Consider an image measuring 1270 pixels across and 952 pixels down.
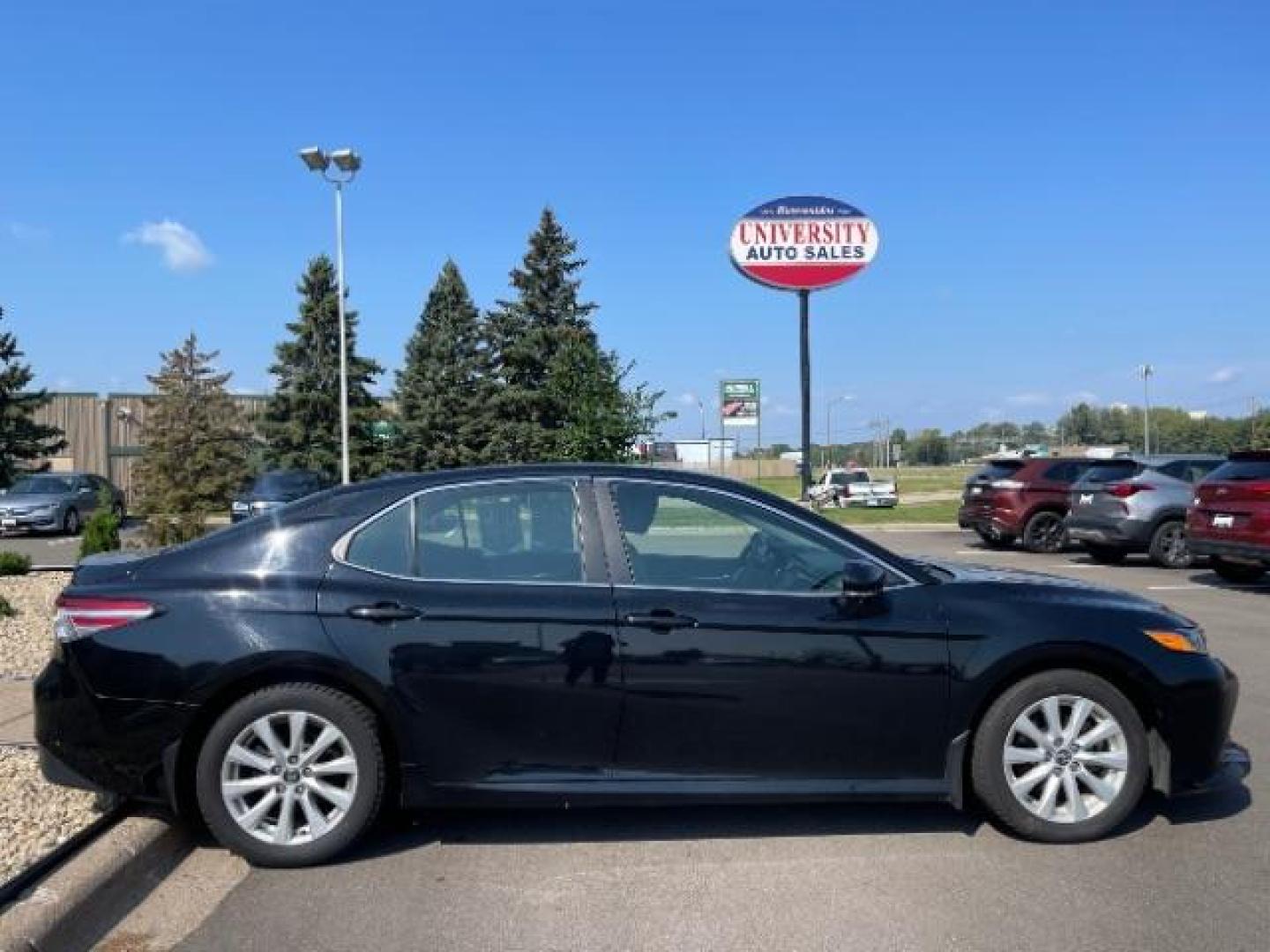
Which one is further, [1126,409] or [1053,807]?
[1126,409]

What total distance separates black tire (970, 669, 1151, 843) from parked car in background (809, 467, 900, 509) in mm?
35504

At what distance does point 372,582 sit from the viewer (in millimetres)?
4512

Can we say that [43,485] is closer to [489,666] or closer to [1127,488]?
[1127,488]

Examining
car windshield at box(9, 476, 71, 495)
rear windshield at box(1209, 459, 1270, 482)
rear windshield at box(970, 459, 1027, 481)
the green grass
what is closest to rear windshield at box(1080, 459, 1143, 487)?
rear windshield at box(970, 459, 1027, 481)

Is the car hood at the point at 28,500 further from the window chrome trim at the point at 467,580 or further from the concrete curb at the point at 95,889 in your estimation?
the window chrome trim at the point at 467,580

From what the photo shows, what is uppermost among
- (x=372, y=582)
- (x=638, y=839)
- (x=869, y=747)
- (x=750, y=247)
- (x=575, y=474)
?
(x=750, y=247)

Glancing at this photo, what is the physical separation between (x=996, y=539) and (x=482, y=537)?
54.5ft

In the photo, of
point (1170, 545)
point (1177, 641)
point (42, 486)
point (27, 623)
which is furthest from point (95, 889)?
point (42, 486)

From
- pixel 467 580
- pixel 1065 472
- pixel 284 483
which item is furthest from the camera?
pixel 284 483

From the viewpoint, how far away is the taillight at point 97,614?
442 cm

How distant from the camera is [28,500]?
85.6 feet

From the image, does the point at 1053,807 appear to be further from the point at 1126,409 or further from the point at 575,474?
the point at 1126,409

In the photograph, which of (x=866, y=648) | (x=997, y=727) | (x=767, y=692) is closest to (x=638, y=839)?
(x=767, y=692)

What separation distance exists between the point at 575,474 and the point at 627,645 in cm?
82
